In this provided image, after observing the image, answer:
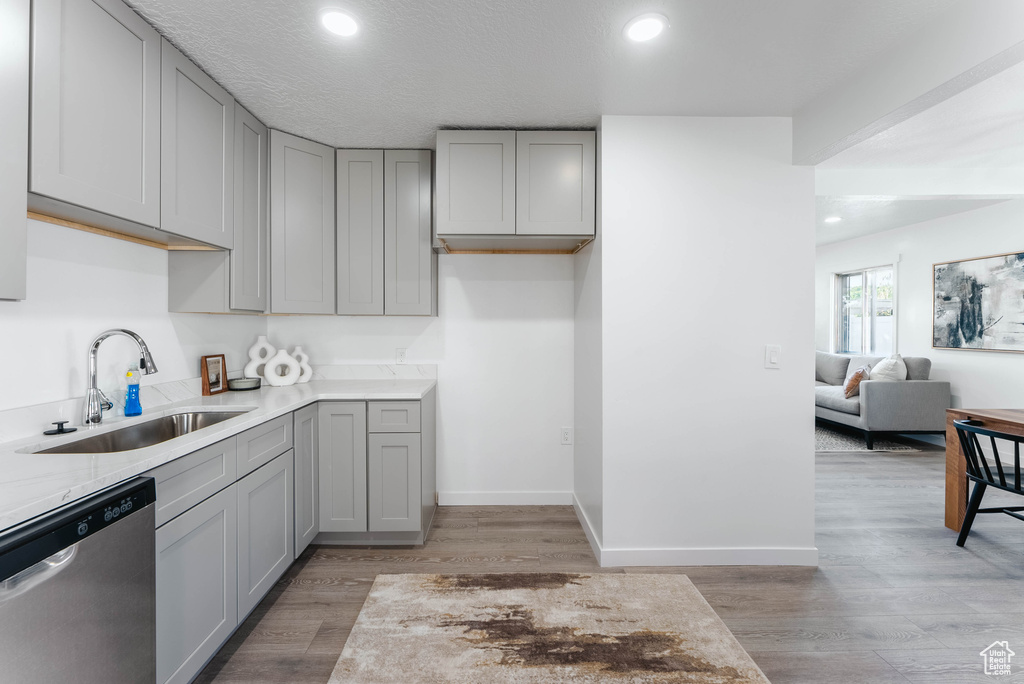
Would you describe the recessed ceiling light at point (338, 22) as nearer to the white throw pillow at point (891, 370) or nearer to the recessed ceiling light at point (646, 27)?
the recessed ceiling light at point (646, 27)

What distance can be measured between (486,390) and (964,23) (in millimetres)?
2808

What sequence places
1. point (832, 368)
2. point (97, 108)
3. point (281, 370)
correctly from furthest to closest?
point (832, 368), point (281, 370), point (97, 108)

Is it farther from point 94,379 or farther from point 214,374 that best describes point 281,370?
point 94,379

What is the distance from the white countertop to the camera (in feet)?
3.34

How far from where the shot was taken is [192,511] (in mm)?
1492

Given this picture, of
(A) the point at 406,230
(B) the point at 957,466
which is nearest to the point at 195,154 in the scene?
(A) the point at 406,230

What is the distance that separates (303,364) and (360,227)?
0.97m

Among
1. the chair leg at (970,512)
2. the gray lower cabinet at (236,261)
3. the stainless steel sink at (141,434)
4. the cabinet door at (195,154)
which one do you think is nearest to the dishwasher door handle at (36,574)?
the stainless steel sink at (141,434)

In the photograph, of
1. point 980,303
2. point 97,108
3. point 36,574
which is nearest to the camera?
point 36,574

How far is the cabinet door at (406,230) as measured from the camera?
9.44 ft

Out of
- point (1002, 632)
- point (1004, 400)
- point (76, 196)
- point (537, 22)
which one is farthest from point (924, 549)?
point (76, 196)

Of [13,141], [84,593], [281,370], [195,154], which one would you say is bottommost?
[84,593]

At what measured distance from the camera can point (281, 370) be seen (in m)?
2.99

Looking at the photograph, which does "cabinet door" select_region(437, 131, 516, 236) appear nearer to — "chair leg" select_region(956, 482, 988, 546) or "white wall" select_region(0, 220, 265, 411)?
"white wall" select_region(0, 220, 265, 411)
